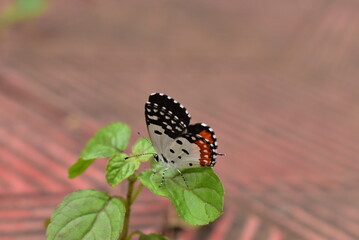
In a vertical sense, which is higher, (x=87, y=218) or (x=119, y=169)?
(x=119, y=169)

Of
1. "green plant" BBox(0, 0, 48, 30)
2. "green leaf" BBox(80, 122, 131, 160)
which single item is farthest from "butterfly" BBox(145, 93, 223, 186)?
"green plant" BBox(0, 0, 48, 30)

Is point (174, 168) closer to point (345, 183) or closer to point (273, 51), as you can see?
point (345, 183)

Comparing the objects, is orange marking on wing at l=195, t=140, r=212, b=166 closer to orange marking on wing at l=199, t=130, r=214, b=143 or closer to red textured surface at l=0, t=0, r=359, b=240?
orange marking on wing at l=199, t=130, r=214, b=143

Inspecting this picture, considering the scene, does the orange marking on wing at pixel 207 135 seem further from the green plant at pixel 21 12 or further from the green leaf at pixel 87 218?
the green plant at pixel 21 12

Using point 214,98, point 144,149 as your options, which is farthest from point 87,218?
point 214,98

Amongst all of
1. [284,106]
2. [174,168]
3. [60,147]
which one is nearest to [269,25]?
[284,106]

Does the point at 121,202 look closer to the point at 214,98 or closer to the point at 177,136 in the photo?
the point at 177,136

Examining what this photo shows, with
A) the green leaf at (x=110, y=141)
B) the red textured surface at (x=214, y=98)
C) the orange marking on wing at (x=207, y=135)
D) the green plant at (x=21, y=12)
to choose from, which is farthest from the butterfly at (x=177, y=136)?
the green plant at (x=21, y=12)
